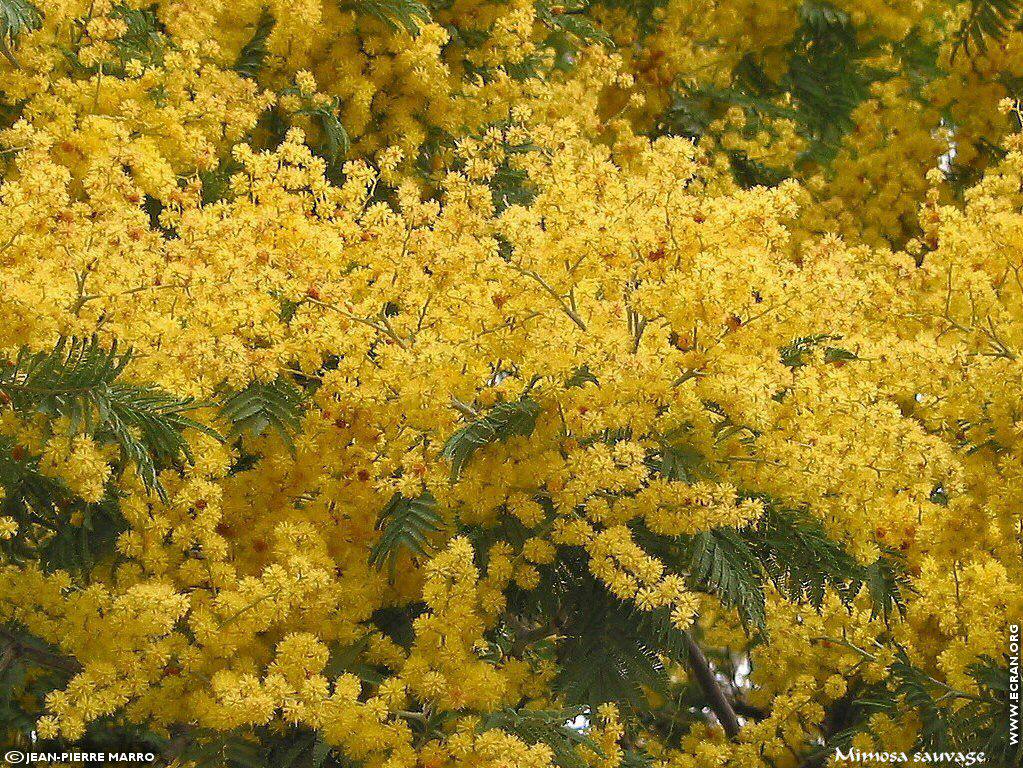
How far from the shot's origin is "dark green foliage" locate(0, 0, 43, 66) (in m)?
5.34

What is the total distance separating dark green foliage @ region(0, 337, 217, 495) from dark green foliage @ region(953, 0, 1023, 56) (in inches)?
201

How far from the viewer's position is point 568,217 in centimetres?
466

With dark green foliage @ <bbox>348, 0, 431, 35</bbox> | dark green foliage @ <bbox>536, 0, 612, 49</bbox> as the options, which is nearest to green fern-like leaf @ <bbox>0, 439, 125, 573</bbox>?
dark green foliage @ <bbox>348, 0, 431, 35</bbox>

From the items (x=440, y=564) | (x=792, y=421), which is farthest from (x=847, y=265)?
(x=440, y=564)

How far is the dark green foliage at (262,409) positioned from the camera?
4578 millimetres

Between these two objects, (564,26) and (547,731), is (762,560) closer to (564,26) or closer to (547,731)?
(547,731)

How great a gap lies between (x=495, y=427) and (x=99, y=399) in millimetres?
1122

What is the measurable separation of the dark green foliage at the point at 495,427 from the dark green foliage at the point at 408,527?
0.16 m

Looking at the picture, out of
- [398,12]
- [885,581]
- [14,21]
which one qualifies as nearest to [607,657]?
[885,581]

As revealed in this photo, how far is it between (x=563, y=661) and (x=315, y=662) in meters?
0.89

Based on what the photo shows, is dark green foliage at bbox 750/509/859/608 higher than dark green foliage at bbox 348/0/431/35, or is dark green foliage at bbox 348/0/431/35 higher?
dark green foliage at bbox 348/0/431/35

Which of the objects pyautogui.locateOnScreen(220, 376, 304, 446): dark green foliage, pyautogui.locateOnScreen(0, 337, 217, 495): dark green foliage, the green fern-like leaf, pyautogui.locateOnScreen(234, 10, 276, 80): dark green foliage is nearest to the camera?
pyautogui.locateOnScreen(0, 337, 217, 495): dark green foliage

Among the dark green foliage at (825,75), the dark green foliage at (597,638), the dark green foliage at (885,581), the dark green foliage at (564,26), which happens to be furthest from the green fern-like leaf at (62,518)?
the dark green foliage at (825,75)

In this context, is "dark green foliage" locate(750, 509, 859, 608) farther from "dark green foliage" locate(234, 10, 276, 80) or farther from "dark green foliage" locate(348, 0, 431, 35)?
"dark green foliage" locate(234, 10, 276, 80)
